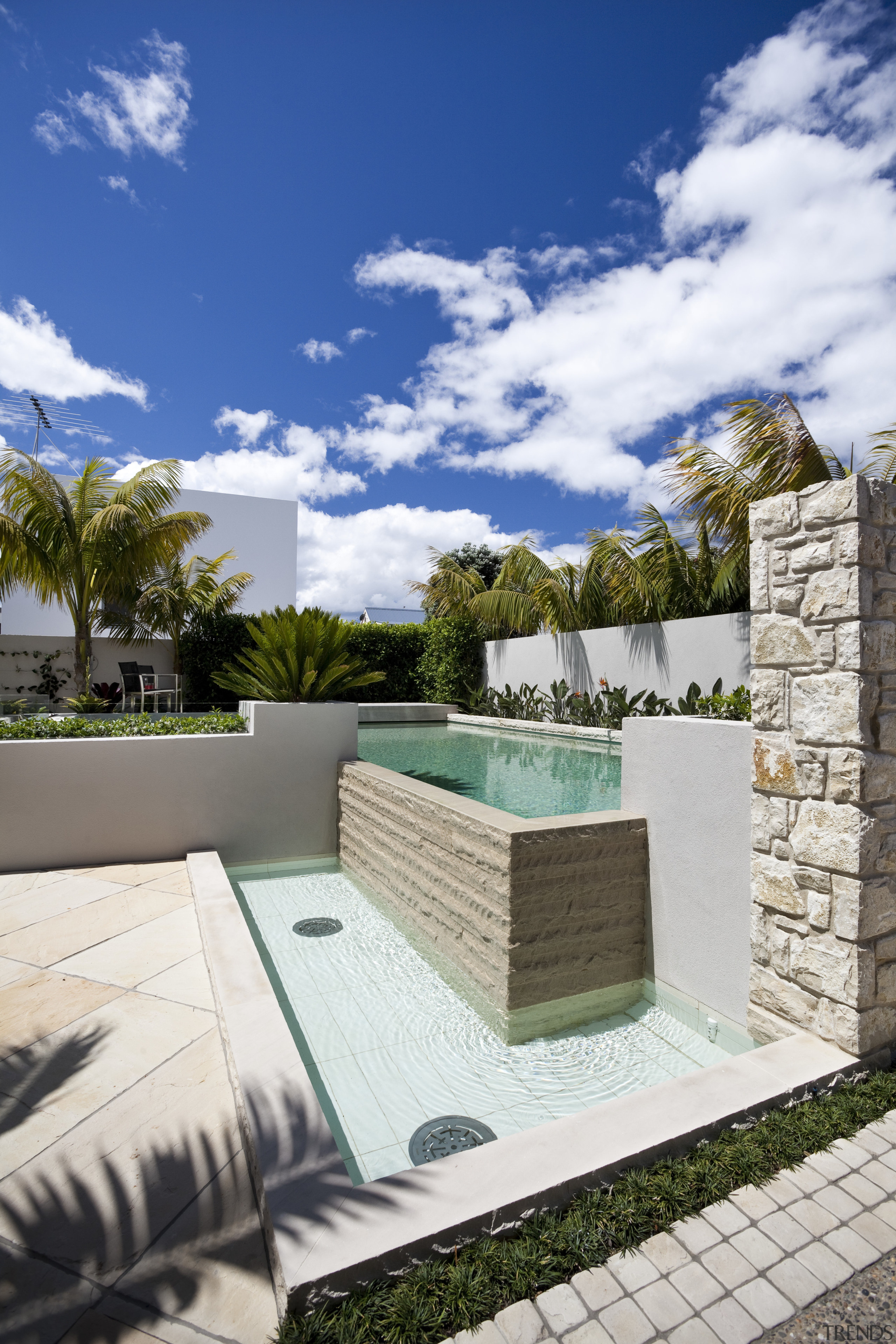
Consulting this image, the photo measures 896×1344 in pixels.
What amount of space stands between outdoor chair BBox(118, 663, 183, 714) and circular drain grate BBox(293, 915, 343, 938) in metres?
5.43

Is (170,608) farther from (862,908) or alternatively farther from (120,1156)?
(862,908)

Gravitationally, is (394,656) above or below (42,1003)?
above

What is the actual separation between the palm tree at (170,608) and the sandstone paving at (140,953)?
379 inches

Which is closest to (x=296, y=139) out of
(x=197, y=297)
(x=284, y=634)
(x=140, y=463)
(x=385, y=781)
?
(x=197, y=297)

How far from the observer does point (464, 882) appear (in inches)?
148

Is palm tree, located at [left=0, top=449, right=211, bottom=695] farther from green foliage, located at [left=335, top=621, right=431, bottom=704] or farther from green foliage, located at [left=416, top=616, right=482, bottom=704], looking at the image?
green foliage, located at [left=416, top=616, right=482, bottom=704]

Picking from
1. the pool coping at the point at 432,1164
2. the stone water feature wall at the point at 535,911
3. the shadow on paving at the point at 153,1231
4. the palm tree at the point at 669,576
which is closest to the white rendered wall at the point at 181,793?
the stone water feature wall at the point at 535,911

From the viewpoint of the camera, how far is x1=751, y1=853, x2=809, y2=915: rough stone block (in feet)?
8.63

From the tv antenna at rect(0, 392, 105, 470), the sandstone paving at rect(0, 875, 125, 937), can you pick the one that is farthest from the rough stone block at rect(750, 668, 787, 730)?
the tv antenna at rect(0, 392, 105, 470)

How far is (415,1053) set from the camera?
3.15m

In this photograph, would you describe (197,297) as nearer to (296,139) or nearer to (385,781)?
(296,139)

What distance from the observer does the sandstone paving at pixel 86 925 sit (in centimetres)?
361

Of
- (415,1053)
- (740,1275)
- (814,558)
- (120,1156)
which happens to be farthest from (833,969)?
(120,1156)

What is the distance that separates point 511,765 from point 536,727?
376cm
